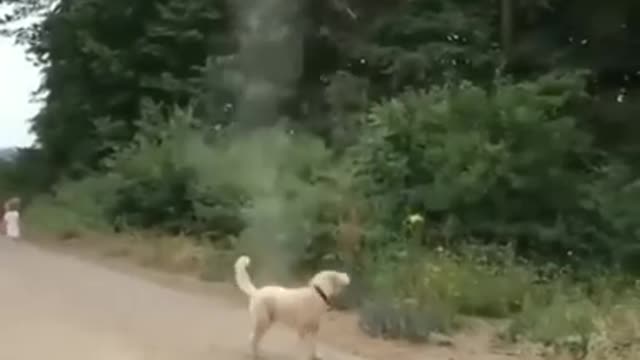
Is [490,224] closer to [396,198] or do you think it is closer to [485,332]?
[396,198]

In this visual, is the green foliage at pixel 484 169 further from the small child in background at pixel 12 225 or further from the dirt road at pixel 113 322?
the small child in background at pixel 12 225

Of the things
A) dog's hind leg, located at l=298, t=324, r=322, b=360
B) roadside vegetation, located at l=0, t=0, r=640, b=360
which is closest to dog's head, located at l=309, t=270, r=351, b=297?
dog's hind leg, located at l=298, t=324, r=322, b=360

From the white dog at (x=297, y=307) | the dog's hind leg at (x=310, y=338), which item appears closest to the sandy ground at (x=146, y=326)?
the dog's hind leg at (x=310, y=338)

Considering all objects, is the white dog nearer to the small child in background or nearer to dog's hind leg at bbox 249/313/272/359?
dog's hind leg at bbox 249/313/272/359

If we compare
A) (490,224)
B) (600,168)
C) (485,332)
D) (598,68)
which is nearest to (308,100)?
(598,68)

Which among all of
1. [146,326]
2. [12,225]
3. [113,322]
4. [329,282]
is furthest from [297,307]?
[12,225]

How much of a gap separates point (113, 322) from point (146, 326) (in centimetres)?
40

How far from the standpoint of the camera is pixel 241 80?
26781mm

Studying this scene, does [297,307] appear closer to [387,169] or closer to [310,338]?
[310,338]

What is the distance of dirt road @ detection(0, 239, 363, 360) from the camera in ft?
36.1

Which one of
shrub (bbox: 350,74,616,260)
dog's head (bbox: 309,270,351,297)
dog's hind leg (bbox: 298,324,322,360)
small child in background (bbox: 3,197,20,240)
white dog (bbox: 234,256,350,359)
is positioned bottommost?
dog's hind leg (bbox: 298,324,322,360)

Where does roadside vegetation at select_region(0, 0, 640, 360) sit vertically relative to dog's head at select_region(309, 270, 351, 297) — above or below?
above

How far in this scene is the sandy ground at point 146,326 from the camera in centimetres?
1107

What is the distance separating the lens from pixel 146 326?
1239 centimetres
